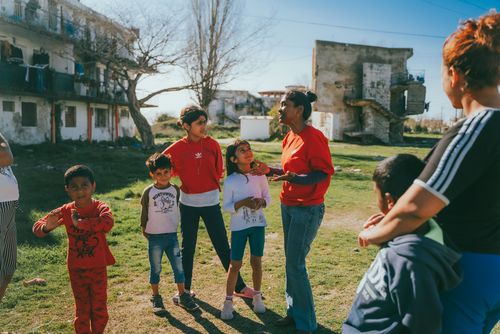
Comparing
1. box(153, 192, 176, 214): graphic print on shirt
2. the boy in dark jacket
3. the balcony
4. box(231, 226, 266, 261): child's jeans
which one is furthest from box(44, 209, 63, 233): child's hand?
the balcony

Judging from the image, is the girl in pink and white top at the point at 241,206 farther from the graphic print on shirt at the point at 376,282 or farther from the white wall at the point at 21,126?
the white wall at the point at 21,126

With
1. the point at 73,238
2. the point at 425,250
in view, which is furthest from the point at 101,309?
the point at 425,250

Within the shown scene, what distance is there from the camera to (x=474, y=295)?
5.74 ft

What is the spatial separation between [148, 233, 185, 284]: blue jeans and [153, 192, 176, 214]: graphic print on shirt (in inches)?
9.8

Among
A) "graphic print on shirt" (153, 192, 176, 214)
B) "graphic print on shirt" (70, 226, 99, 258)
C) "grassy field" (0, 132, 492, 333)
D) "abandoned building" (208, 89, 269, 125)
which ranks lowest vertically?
"grassy field" (0, 132, 492, 333)

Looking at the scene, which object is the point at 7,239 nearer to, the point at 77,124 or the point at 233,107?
the point at 77,124

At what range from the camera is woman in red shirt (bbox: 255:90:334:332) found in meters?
3.38

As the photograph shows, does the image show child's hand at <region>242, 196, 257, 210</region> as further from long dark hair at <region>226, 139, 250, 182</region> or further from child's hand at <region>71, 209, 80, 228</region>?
child's hand at <region>71, 209, 80, 228</region>

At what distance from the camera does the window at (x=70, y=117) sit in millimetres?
24703

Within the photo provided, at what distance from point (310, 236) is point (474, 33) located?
211cm

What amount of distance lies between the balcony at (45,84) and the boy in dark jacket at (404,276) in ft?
68.6

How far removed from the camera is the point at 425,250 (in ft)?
5.54

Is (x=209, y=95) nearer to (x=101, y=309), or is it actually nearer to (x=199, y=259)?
(x=199, y=259)

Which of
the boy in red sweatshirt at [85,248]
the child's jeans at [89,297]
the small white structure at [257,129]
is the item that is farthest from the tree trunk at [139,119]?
the child's jeans at [89,297]
